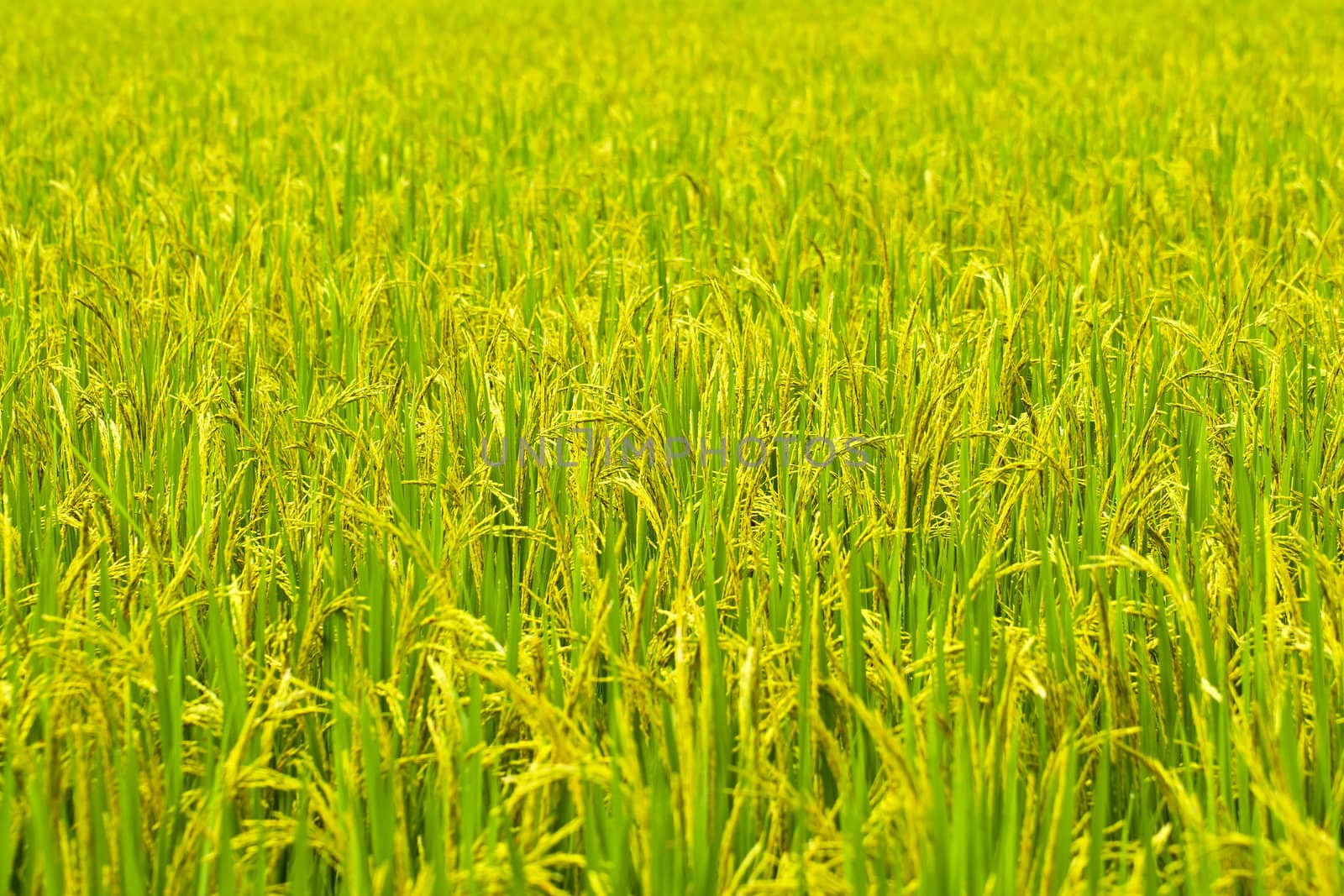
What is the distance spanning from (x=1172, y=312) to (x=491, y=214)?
173cm

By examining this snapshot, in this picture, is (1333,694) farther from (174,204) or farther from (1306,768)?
(174,204)

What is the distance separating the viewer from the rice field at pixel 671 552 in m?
0.98

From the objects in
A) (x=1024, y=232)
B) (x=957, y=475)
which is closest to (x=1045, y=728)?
(x=957, y=475)

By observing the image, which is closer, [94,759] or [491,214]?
[94,759]

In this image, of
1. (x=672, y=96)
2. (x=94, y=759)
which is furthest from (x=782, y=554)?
(x=672, y=96)

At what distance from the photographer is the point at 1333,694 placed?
1.21 metres

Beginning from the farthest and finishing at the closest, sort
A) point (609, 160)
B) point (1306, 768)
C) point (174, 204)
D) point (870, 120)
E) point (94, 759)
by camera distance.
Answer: point (870, 120) → point (609, 160) → point (174, 204) → point (1306, 768) → point (94, 759)

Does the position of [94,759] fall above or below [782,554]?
above

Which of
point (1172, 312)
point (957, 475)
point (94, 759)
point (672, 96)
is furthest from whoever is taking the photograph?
point (672, 96)

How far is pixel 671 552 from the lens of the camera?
1424mm

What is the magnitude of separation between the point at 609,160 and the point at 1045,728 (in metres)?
3.32

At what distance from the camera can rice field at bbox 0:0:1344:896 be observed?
3.22 feet

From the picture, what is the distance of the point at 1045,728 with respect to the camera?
1.15 m

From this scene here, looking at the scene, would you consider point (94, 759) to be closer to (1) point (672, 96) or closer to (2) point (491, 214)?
(2) point (491, 214)
